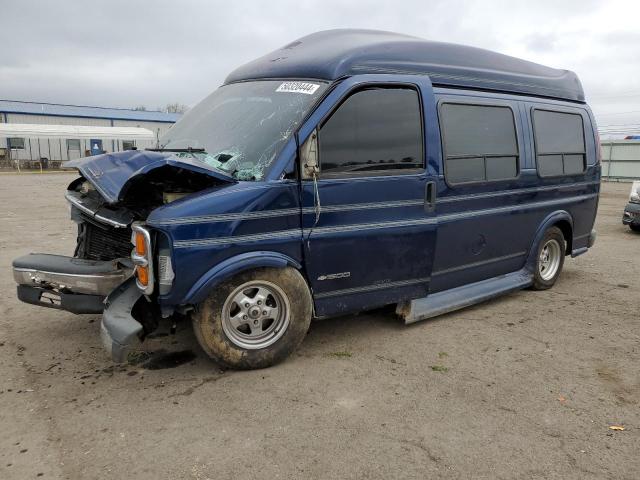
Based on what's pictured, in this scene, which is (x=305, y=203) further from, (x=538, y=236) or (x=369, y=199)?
(x=538, y=236)

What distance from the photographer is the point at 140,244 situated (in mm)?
3279

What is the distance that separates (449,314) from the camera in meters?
5.00

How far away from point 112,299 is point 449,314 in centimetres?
315

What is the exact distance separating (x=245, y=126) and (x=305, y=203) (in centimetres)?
88

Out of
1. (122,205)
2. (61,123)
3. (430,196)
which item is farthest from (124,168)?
(61,123)

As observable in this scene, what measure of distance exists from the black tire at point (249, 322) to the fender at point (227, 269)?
0.09 meters

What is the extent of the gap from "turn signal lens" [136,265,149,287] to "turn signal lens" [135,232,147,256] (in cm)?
10

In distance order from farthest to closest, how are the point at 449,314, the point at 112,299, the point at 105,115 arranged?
the point at 105,115
the point at 449,314
the point at 112,299

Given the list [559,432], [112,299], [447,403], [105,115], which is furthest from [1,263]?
[105,115]

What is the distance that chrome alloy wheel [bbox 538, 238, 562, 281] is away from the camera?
599 cm

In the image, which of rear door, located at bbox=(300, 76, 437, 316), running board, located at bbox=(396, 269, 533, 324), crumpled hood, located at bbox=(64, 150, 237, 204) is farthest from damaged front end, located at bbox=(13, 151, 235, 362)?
running board, located at bbox=(396, 269, 533, 324)

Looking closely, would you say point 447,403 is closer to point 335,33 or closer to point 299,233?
point 299,233

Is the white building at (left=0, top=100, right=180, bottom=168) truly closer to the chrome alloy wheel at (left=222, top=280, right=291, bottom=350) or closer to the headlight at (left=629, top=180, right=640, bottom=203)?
the headlight at (left=629, top=180, right=640, bottom=203)

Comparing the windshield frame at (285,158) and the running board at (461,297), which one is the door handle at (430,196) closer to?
the running board at (461,297)
